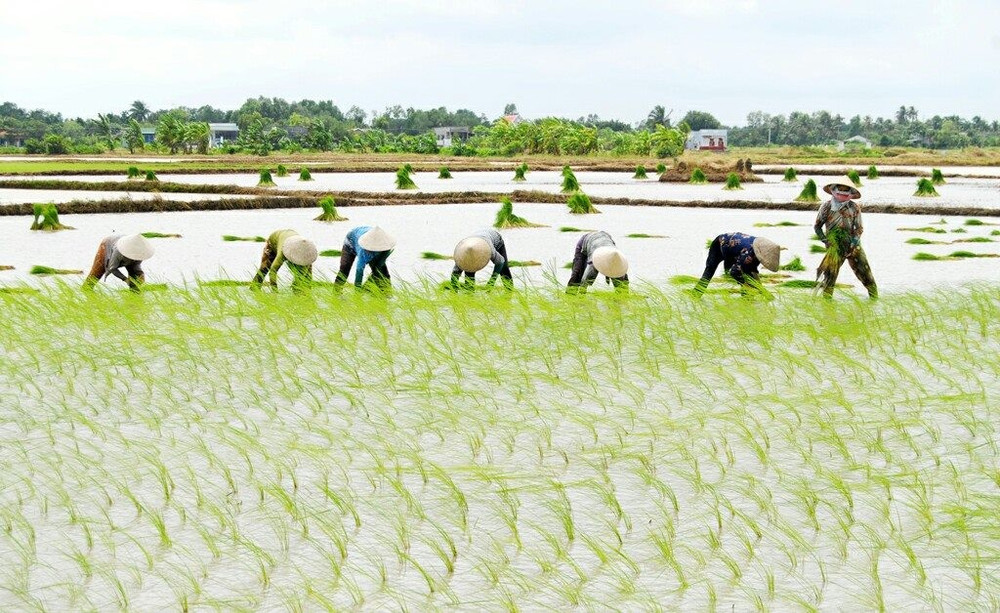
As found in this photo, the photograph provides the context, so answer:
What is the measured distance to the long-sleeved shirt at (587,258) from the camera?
718 cm

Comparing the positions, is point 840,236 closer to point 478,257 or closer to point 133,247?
point 478,257

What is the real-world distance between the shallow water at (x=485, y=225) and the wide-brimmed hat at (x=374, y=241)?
336 mm

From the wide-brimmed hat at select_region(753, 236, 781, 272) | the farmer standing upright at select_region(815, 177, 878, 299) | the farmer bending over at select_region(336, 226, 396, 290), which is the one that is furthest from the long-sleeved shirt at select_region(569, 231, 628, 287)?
the farmer standing upright at select_region(815, 177, 878, 299)

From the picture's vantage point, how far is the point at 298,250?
7.30m

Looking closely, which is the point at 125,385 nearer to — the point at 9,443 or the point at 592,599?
the point at 9,443

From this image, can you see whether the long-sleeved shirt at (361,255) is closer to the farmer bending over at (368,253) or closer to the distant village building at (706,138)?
the farmer bending over at (368,253)

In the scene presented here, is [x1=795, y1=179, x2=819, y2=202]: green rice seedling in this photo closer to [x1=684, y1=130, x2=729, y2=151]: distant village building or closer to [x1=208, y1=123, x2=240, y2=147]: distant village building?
[x1=684, y1=130, x2=729, y2=151]: distant village building

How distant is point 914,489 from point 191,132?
50.7 m

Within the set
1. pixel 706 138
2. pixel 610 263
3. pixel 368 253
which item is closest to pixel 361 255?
pixel 368 253

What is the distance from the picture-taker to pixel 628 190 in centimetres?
2273

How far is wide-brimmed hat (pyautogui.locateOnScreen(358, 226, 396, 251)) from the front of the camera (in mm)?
7238

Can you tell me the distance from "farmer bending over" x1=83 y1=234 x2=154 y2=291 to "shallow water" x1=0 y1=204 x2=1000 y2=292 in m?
0.42

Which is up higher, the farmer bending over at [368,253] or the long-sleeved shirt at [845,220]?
the long-sleeved shirt at [845,220]

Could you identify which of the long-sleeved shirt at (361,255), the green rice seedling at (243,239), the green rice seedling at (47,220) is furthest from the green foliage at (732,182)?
the long-sleeved shirt at (361,255)
